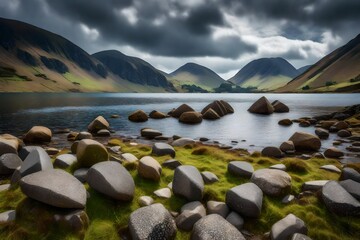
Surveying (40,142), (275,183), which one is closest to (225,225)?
(275,183)

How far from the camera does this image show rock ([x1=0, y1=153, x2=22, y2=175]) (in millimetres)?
11312

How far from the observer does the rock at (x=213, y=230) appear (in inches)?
255

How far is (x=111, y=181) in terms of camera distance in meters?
7.95

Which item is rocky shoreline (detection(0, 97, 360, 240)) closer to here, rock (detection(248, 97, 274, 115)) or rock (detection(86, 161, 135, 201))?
rock (detection(86, 161, 135, 201))

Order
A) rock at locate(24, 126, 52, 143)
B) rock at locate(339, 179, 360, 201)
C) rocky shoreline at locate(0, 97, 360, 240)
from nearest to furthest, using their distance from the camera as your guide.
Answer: rocky shoreline at locate(0, 97, 360, 240) < rock at locate(339, 179, 360, 201) < rock at locate(24, 126, 52, 143)

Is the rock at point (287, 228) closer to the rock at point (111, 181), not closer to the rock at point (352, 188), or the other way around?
the rock at point (352, 188)

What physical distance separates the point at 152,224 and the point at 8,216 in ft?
13.1

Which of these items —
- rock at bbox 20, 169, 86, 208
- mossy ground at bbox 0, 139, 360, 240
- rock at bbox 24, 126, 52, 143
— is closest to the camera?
mossy ground at bbox 0, 139, 360, 240

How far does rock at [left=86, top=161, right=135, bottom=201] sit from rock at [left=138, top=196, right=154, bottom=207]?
0.31 meters

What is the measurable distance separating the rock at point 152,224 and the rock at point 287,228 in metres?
2.72

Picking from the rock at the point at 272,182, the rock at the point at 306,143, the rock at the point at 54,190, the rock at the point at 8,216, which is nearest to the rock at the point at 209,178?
the rock at the point at 272,182

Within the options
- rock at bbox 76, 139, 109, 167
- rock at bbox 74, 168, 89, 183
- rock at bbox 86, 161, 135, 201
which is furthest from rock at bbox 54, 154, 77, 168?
rock at bbox 86, 161, 135, 201

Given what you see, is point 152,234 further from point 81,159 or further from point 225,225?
point 81,159

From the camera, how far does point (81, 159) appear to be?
1010cm
